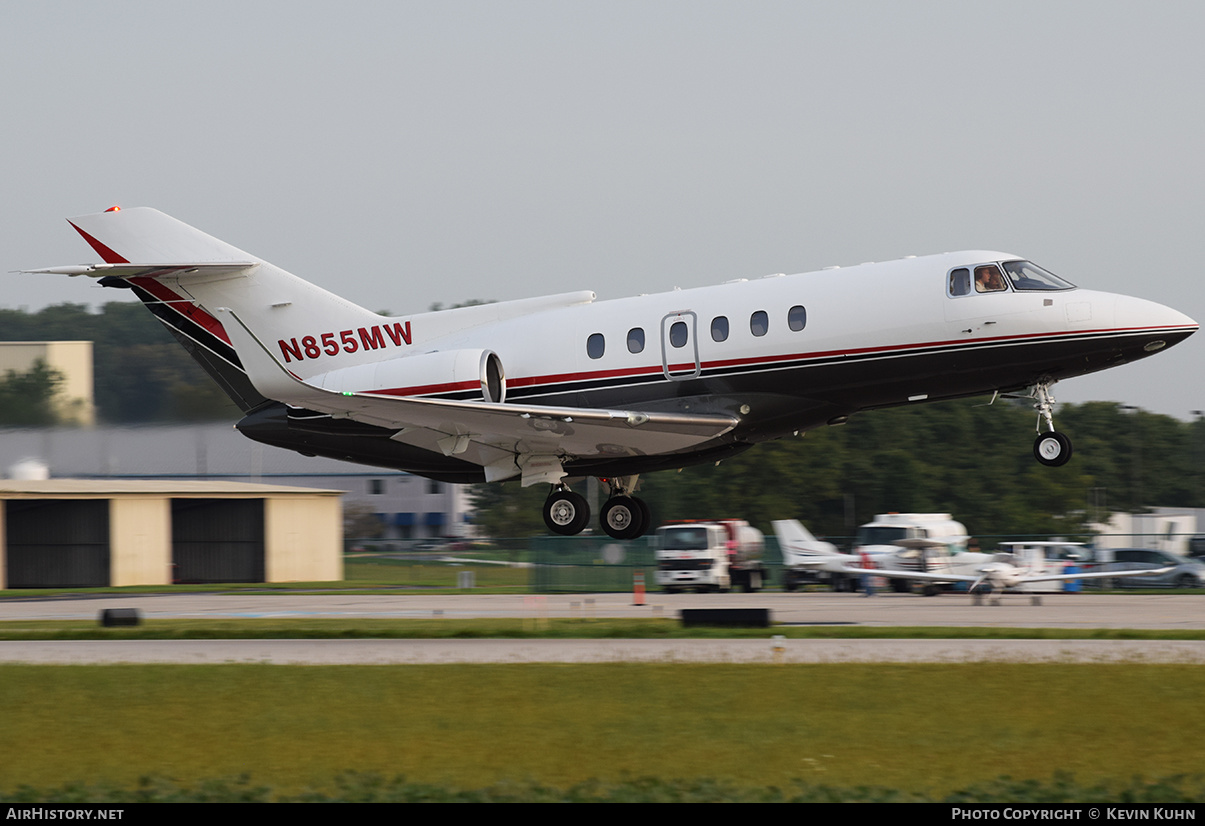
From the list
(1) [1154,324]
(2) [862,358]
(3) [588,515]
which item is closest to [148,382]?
(3) [588,515]

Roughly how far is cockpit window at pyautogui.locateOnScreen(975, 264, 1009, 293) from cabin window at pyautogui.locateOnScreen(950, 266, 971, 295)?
0.42 feet

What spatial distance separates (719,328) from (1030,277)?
4581 millimetres

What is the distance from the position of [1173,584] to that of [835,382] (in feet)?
86.2

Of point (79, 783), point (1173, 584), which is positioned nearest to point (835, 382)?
point (79, 783)

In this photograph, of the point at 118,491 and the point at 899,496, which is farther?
the point at 899,496

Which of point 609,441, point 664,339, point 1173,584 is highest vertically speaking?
point 664,339

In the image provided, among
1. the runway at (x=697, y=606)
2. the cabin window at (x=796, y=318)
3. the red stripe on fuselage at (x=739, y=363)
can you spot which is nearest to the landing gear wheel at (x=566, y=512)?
the red stripe on fuselage at (x=739, y=363)

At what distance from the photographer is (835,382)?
19.9 metres

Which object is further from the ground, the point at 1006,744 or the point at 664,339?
the point at 664,339

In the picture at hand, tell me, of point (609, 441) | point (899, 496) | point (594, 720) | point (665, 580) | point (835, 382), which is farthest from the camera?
point (899, 496)

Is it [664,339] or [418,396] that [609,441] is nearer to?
[664,339]

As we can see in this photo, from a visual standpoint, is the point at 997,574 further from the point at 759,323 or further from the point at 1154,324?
the point at 759,323

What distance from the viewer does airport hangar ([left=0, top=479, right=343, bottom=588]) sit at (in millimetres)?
49625

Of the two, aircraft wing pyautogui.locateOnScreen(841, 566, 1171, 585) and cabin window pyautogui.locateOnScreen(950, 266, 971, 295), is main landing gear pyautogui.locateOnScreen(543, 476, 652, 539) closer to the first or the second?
cabin window pyautogui.locateOnScreen(950, 266, 971, 295)
